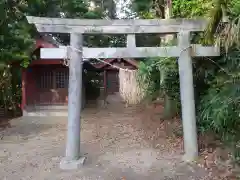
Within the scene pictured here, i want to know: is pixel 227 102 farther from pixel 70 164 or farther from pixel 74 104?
pixel 70 164

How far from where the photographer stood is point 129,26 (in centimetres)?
650

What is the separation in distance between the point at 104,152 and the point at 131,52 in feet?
8.74

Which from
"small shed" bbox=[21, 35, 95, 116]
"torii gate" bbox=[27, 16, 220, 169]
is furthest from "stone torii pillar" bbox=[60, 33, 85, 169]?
"small shed" bbox=[21, 35, 95, 116]

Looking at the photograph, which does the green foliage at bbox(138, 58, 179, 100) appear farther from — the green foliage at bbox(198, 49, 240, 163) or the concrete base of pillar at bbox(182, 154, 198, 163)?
the concrete base of pillar at bbox(182, 154, 198, 163)

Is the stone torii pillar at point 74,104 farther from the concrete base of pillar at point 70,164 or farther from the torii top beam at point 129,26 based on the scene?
the torii top beam at point 129,26

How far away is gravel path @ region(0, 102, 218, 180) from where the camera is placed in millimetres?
5852

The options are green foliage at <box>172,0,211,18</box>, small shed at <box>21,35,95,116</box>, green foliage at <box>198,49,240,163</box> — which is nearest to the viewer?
green foliage at <box>198,49,240,163</box>

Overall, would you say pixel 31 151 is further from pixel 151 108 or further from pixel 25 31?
pixel 151 108

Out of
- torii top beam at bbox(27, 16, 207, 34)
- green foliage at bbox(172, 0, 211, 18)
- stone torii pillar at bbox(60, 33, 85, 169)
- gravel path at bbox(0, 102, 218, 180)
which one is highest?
green foliage at bbox(172, 0, 211, 18)

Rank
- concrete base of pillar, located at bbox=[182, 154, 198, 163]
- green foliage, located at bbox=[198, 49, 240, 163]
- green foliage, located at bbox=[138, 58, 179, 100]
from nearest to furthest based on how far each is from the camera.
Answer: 1. green foliage, located at bbox=[198, 49, 240, 163]
2. concrete base of pillar, located at bbox=[182, 154, 198, 163]
3. green foliage, located at bbox=[138, 58, 179, 100]

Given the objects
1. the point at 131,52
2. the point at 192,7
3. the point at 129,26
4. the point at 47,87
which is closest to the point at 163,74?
the point at 192,7

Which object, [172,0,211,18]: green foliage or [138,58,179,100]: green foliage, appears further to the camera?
[138,58,179,100]: green foliage

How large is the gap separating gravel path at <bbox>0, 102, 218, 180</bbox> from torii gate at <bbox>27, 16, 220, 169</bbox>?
0.53m

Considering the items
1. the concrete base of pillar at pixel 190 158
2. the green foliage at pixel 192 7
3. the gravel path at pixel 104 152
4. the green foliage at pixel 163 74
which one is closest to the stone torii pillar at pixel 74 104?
the gravel path at pixel 104 152
